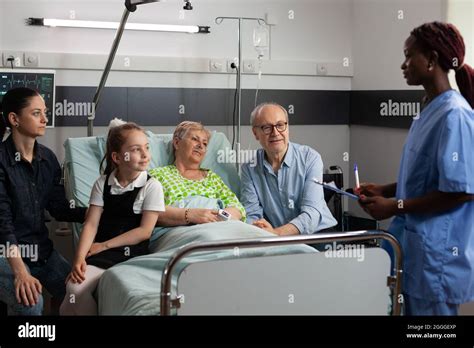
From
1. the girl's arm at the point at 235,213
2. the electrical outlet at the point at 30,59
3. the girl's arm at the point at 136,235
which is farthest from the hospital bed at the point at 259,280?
the electrical outlet at the point at 30,59

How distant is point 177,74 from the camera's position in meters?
4.79

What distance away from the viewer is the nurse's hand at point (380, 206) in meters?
2.40

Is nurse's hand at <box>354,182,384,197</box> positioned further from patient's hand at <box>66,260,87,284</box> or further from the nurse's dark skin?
patient's hand at <box>66,260,87,284</box>

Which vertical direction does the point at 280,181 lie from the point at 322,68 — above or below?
below

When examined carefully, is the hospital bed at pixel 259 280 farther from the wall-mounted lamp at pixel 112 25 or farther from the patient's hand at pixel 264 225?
the wall-mounted lamp at pixel 112 25

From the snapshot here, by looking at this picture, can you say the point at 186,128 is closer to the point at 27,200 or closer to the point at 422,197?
the point at 27,200

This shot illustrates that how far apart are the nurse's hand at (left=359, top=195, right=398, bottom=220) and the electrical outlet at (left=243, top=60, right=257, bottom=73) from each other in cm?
264

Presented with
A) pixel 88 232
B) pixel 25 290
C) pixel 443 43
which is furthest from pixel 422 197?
pixel 25 290

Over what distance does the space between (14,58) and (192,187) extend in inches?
69.8

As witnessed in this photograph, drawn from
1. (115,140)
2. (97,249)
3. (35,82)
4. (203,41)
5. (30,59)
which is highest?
(203,41)

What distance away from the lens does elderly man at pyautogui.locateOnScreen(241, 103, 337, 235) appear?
3.34 meters

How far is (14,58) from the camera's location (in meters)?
4.34

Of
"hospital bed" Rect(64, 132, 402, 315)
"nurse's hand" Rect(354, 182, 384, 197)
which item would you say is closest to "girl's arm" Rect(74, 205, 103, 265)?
"hospital bed" Rect(64, 132, 402, 315)

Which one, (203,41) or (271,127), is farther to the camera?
(203,41)
